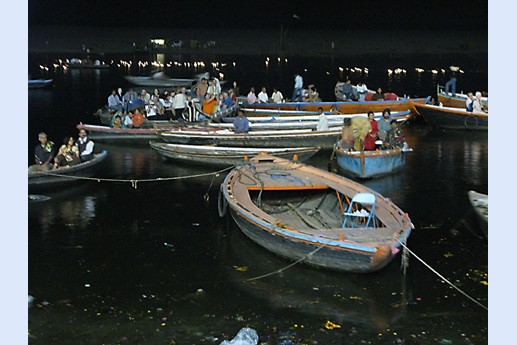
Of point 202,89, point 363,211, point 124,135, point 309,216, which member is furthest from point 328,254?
point 202,89


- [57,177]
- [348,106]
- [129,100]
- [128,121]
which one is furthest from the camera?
[348,106]

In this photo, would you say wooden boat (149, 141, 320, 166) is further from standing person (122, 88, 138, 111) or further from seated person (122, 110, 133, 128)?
standing person (122, 88, 138, 111)

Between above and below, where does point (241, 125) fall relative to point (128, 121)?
below

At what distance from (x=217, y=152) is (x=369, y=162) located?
4408 mm

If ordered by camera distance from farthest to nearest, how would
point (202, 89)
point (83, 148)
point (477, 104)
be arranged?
point (202, 89)
point (477, 104)
point (83, 148)

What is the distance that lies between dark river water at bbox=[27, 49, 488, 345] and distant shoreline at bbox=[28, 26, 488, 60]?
67.9 metres

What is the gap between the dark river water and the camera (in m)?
12.8

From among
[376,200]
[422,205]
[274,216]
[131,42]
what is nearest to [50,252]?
[274,216]

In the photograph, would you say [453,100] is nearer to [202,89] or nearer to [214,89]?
[214,89]

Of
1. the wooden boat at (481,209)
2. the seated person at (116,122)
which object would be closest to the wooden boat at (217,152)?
the seated person at (116,122)

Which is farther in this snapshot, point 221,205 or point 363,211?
point 221,205

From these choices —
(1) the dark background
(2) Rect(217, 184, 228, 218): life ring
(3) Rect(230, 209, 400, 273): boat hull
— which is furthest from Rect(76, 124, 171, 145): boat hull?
(1) the dark background

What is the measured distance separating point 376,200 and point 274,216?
2.05 meters

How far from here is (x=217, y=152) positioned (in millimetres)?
23766
